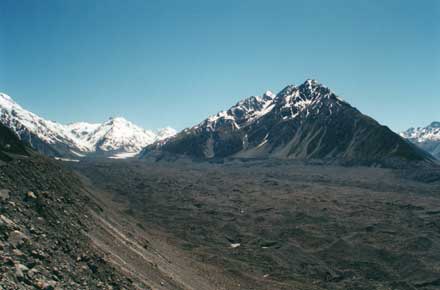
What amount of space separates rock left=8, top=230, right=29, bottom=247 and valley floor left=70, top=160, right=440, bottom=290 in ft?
29.3

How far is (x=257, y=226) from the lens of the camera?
73.8 metres

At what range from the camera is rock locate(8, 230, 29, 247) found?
19750 mm

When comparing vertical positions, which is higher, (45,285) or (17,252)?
(17,252)

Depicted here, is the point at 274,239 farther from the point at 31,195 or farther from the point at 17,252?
the point at 17,252

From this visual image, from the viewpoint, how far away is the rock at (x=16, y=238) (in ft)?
64.8

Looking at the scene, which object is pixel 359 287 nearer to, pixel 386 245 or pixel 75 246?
pixel 386 245

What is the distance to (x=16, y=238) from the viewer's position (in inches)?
797

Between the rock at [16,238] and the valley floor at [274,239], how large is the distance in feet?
29.3

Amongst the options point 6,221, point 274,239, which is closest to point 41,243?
point 6,221

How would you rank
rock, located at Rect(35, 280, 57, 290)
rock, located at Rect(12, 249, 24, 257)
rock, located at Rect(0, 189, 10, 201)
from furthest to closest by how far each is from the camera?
1. rock, located at Rect(0, 189, 10, 201)
2. rock, located at Rect(12, 249, 24, 257)
3. rock, located at Rect(35, 280, 57, 290)

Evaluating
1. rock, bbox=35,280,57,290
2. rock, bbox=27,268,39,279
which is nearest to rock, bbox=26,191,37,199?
rock, bbox=27,268,39,279

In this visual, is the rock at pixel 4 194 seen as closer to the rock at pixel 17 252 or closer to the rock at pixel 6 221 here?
the rock at pixel 6 221

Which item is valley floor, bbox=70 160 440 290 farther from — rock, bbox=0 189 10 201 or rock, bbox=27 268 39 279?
rock, bbox=27 268 39 279

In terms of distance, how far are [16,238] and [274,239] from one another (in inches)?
1921
